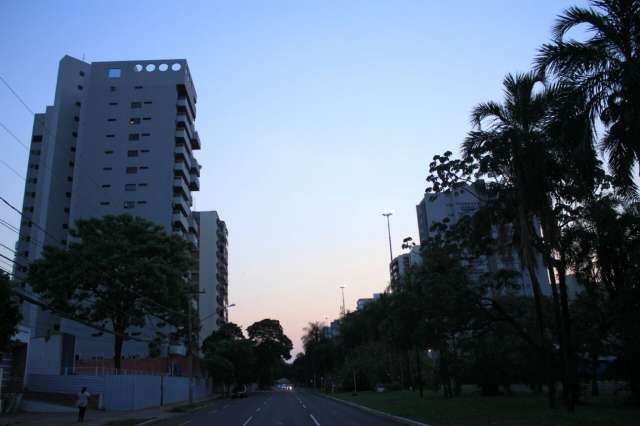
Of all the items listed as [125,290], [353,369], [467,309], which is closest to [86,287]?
[125,290]

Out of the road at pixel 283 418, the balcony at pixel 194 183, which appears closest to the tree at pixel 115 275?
the road at pixel 283 418

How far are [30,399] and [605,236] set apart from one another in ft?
108

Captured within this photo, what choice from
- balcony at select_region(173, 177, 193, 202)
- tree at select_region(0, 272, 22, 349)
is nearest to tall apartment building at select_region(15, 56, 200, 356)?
balcony at select_region(173, 177, 193, 202)

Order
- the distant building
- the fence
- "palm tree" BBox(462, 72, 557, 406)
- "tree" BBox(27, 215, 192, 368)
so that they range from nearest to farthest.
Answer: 1. "palm tree" BBox(462, 72, 557, 406)
2. the distant building
3. the fence
4. "tree" BBox(27, 215, 192, 368)

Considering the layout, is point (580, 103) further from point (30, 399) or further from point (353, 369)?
point (353, 369)

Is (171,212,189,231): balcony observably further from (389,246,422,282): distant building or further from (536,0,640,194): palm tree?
(536,0,640,194): palm tree

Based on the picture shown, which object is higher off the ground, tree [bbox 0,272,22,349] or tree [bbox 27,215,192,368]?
tree [bbox 27,215,192,368]

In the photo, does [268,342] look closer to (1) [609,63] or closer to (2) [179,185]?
(2) [179,185]

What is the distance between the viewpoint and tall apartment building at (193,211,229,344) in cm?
10119

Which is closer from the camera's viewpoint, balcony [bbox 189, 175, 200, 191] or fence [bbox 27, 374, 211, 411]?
fence [bbox 27, 374, 211, 411]

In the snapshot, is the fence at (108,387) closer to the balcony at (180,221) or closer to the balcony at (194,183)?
the balcony at (180,221)

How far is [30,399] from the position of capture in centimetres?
3269

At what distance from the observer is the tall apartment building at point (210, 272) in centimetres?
10119

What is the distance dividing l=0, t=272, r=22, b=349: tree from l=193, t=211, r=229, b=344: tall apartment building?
78.3 m
